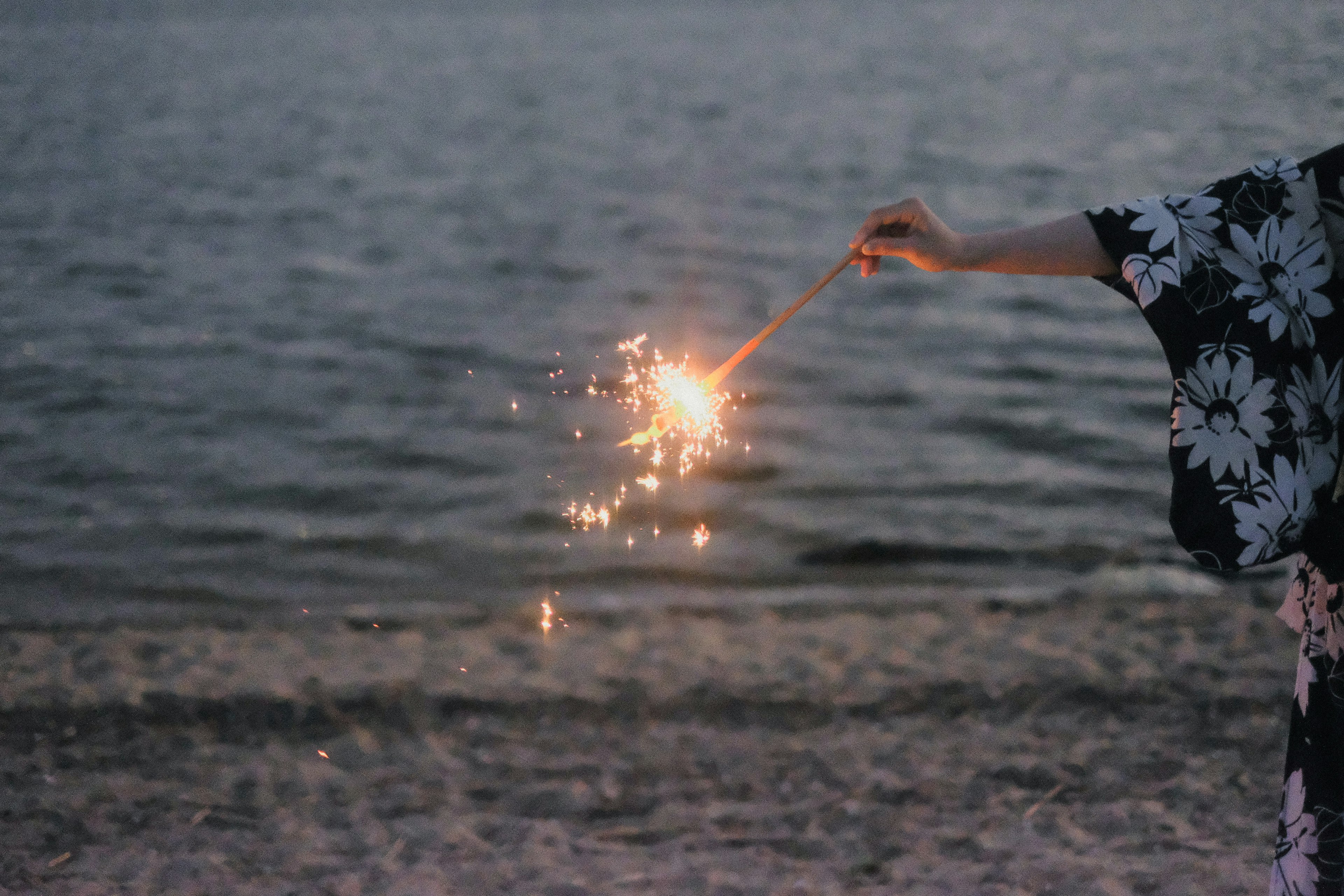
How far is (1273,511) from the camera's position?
162 cm

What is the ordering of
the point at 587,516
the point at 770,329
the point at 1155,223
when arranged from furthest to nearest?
the point at 587,516
the point at 770,329
the point at 1155,223

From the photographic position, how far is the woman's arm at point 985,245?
1769 mm

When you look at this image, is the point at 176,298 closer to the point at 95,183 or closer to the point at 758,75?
the point at 95,183

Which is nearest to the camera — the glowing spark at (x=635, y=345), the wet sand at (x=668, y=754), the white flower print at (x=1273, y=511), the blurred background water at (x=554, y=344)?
the white flower print at (x=1273, y=511)

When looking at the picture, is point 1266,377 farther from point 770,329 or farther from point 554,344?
point 554,344

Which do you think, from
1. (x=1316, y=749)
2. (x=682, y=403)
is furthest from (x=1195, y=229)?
(x=682, y=403)

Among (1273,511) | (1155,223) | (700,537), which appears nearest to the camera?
(1273,511)

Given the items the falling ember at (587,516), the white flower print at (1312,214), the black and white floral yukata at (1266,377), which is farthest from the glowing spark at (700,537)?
the white flower print at (1312,214)

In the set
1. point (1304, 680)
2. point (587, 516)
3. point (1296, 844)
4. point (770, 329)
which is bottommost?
point (1296, 844)

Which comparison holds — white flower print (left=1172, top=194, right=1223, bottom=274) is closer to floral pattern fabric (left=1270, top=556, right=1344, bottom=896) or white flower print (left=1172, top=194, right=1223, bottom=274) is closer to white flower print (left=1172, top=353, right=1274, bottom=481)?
white flower print (left=1172, top=353, right=1274, bottom=481)

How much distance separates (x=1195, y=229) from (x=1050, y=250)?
0.69ft

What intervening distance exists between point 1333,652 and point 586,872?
1815 millimetres

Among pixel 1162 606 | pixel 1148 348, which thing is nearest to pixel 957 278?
pixel 1148 348

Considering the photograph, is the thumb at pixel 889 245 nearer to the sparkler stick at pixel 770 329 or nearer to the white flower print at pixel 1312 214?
the sparkler stick at pixel 770 329
